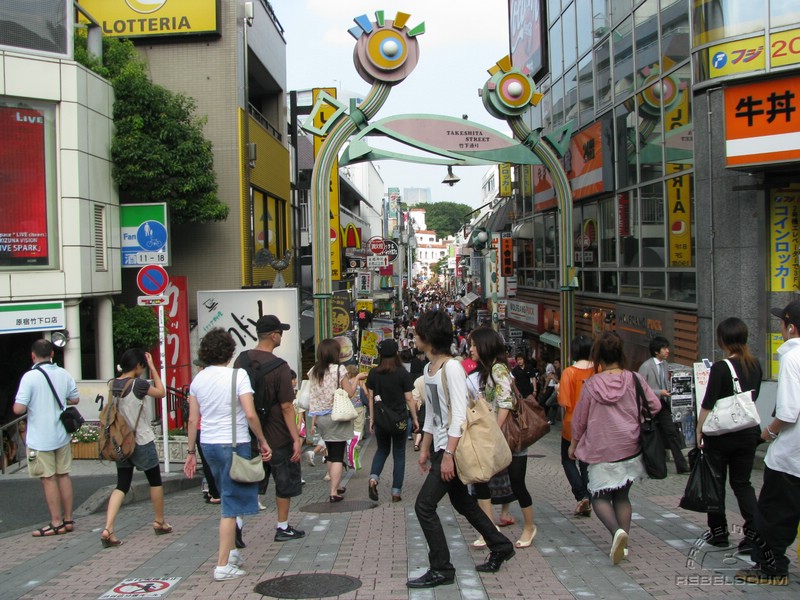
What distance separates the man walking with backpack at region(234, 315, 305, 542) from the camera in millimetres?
6008

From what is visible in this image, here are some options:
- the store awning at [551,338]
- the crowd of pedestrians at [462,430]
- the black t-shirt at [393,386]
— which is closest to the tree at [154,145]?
the black t-shirt at [393,386]

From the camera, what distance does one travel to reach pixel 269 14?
76.0ft

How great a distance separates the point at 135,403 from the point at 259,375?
1361mm

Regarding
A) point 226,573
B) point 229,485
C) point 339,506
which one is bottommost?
point 339,506

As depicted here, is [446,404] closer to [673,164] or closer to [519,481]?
[519,481]

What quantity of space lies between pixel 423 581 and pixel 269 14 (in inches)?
832

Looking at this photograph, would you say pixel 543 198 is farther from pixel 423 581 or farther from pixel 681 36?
pixel 423 581

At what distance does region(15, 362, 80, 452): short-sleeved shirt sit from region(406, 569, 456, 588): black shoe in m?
3.70

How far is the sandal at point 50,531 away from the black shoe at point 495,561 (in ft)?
13.2

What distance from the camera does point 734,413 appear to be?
531cm

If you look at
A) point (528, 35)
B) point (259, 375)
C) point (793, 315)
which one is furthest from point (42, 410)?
point (528, 35)

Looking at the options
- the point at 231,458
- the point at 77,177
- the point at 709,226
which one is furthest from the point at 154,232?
the point at 231,458

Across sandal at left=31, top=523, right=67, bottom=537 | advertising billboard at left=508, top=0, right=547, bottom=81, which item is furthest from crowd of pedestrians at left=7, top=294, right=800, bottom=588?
advertising billboard at left=508, top=0, right=547, bottom=81

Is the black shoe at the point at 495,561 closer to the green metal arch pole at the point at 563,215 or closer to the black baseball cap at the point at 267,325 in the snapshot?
the black baseball cap at the point at 267,325
